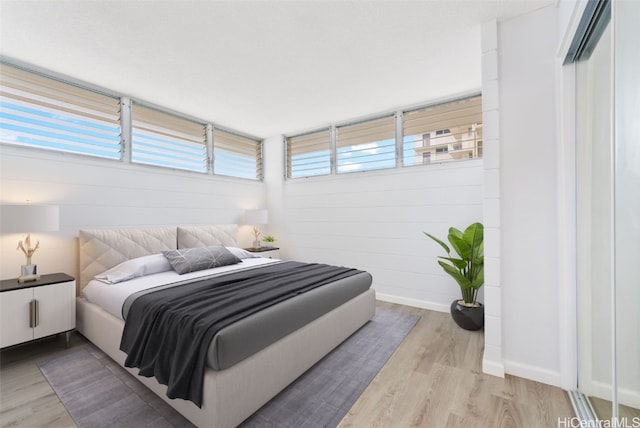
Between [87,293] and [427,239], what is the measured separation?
3.86 meters

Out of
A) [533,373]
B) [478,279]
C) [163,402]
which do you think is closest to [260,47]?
[163,402]

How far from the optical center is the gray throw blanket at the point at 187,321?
4.89ft

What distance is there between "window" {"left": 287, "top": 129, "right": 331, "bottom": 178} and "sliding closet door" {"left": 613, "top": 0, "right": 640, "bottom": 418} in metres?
3.55

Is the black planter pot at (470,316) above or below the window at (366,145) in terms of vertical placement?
below

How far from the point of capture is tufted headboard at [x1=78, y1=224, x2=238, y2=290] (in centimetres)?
281

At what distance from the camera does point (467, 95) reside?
11.0 feet

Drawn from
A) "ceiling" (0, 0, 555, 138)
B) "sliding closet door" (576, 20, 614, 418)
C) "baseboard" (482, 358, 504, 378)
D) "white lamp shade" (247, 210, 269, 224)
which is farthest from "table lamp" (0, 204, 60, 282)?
"sliding closet door" (576, 20, 614, 418)

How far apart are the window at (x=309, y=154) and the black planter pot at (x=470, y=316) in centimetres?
277

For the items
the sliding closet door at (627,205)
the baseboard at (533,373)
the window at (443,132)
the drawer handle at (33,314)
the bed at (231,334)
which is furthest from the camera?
the window at (443,132)

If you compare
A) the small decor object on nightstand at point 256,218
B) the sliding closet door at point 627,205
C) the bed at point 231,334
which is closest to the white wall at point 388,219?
the small decor object on nightstand at point 256,218

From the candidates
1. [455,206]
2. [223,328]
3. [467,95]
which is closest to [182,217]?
[223,328]

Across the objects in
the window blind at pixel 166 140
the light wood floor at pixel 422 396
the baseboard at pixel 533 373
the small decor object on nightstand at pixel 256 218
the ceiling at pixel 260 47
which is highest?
the ceiling at pixel 260 47

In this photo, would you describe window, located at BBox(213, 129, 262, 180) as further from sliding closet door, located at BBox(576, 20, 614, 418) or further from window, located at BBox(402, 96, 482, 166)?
sliding closet door, located at BBox(576, 20, 614, 418)

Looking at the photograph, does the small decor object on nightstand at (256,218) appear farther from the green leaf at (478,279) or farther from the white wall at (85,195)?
the green leaf at (478,279)
